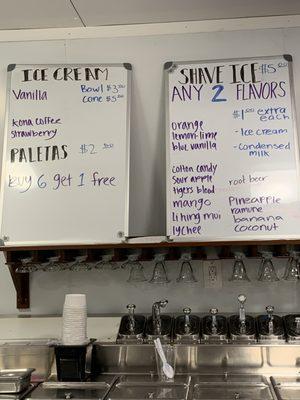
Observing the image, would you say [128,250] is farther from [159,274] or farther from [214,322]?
[214,322]

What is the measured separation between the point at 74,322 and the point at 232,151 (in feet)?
3.40

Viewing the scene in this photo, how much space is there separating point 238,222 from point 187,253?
0.27 metres

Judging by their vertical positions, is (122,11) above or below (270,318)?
above

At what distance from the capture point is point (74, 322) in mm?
1893

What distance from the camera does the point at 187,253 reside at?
214 cm

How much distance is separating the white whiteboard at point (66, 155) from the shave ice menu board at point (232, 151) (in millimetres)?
253

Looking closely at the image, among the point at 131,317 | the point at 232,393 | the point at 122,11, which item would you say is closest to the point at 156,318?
the point at 131,317

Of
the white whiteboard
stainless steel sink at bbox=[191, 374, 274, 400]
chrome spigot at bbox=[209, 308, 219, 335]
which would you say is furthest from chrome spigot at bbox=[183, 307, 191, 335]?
the white whiteboard

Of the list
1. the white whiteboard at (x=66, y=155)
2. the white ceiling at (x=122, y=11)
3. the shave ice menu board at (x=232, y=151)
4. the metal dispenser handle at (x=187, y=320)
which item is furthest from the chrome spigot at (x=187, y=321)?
the white ceiling at (x=122, y=11)

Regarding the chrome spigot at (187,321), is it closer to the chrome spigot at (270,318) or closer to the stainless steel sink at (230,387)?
the stainless steel sink at (230,387)

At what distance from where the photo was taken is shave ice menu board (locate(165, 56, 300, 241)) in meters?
2.11

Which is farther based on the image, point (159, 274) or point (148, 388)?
point (159, 274)

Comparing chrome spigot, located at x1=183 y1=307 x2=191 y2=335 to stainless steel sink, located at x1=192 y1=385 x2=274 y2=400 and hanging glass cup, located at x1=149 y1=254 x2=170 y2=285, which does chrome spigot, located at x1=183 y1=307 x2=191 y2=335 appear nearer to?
hanging glass cup, located at x1=149 y1=254 x2=170 y2=285

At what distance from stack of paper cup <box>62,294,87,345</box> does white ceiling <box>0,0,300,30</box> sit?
1.39 meters
